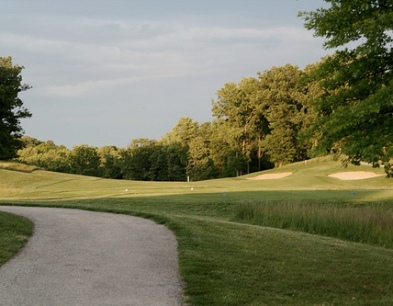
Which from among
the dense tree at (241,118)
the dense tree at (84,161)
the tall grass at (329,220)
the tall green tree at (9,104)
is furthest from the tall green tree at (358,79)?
the dense tree at (84,161)

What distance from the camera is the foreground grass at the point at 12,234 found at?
961 cm

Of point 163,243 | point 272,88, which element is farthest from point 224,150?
point 163,243

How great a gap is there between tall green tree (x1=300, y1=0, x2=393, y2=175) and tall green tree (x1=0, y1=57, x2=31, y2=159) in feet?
56.9

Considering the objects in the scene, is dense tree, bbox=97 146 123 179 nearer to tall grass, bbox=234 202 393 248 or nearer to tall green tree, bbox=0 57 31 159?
tall green tree, bbox=0 57 31 159

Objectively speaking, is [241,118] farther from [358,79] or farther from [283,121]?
[358,79]

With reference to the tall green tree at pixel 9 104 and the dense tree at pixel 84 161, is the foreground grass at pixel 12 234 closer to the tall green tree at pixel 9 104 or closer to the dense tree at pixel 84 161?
the tall green tree at pixel 9 104

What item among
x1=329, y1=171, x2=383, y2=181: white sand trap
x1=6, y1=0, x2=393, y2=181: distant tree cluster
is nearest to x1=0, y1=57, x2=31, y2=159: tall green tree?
x1=6, y1=0, x2=393, y2=181: distant tree cluster

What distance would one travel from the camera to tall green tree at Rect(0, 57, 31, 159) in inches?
939

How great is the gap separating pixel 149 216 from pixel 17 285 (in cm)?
833

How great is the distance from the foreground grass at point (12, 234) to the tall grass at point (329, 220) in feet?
26.6

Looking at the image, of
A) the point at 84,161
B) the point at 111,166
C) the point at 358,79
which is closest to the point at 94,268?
the point at 358,79

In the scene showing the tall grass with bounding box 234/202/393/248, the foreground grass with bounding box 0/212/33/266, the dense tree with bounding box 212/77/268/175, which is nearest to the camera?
the foreground grass with bounding box 0/212/33/266

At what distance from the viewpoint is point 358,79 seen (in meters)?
9.60

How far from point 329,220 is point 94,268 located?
32.8 ft
